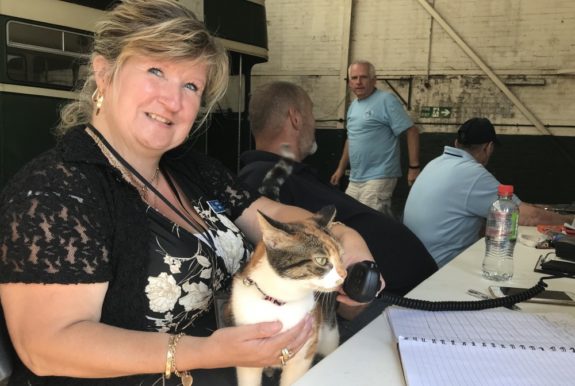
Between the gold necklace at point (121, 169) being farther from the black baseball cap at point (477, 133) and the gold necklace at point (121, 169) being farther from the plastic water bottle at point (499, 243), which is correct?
the black baseball cap at point (477, 133)

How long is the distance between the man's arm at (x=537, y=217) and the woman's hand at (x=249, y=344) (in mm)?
2523

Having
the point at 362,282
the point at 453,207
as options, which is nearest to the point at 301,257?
the point at 362,282

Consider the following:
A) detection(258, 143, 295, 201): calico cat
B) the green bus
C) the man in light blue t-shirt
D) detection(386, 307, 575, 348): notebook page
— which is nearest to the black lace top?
detection(386, 307, 575, 348): notebook page

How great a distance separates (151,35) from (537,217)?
2.78 meters

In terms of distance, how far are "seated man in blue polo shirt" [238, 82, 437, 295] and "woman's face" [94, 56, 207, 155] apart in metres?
0.94

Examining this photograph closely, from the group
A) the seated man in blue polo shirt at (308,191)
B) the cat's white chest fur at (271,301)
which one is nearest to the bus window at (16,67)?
the seated man in blue polo shirt at (308,191)

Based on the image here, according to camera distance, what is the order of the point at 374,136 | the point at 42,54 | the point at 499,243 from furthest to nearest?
1. the point at 374,136
2. the point at 42,54
3. the point at 499,243

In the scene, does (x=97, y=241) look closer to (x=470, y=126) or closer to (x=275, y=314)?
(x=275, y=314)

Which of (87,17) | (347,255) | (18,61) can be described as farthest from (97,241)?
(87,17)

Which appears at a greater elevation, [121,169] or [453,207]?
[121,169]

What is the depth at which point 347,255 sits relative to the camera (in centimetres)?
146

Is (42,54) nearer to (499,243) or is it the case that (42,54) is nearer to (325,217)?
(325,217)

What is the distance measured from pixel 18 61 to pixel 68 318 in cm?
336

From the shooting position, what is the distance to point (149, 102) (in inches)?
51.1
